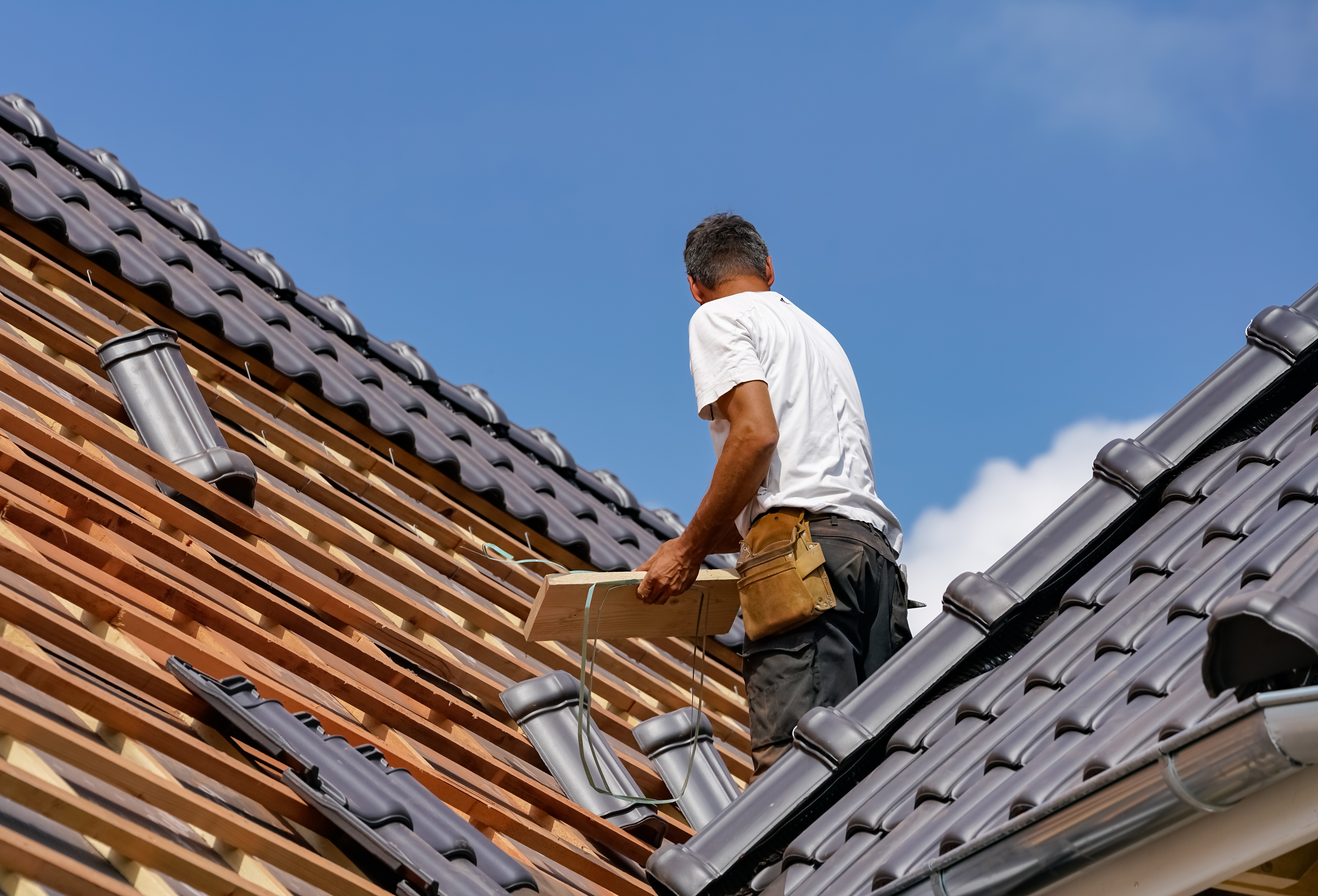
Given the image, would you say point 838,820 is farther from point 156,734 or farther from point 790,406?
point 156,734

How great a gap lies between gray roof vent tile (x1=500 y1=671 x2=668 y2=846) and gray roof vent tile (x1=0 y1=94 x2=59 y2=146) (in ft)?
11.8

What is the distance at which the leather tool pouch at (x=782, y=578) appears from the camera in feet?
11.2

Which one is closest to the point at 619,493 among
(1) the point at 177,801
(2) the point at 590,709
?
(2) the point at 590,709

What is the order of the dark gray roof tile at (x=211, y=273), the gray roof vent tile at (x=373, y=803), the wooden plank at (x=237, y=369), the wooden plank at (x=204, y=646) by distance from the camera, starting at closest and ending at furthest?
the gray roof vent tile at (x=373, y=803)
the wooden plank at (x=204, y=646)
the wooden plank at (x=237, y=369)
the dark gray roof tile at (x=211, y=273)

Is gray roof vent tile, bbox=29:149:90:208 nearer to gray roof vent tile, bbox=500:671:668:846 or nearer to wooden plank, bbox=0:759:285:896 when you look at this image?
gray roof vent tile, bbox=500:671:668:846

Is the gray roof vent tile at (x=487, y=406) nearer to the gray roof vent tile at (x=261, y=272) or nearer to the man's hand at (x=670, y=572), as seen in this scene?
the gray roof vent tile at (x=261, y=272)

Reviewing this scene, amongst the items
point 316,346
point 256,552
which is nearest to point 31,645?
point 256,552

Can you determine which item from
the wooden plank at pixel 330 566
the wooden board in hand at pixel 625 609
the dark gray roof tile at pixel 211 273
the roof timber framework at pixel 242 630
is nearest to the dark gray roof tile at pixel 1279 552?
the wooden board in hand at pixel 625 609

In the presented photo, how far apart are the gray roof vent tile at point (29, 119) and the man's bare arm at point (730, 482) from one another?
3.89m

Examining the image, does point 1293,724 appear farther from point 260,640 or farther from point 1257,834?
point 260,640

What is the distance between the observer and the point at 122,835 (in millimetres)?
2189

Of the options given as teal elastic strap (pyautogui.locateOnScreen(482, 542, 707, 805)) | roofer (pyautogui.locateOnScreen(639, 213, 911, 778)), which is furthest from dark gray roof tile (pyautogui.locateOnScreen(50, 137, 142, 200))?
roofer (pyautogui.locateOnScreen(639, 213, 911, 778))

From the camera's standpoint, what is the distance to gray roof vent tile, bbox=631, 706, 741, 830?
3.94m

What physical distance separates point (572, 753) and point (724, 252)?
1387 mm
